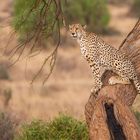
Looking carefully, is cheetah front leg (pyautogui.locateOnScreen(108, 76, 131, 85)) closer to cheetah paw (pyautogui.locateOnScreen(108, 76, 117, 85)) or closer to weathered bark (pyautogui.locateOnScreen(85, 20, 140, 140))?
cheetah paw (pyautogui.locateOnScreen(108, 76, 117, 85))

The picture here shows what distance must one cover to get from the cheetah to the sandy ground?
4381mm

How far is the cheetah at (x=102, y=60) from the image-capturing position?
35.1 ft

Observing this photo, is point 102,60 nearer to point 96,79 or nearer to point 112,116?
point 96,79

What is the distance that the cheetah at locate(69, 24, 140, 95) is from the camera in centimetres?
1069

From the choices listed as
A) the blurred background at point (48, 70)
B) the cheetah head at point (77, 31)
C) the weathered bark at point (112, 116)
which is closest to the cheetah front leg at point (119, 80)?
the weathered bark at point (112, 116)

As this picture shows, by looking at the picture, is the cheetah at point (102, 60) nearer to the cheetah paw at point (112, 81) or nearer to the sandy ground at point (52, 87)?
the cheetah paw at point (112, 81)

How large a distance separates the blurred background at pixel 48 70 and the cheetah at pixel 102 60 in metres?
0.58

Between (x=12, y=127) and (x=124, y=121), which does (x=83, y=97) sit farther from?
(x=124, y=121)

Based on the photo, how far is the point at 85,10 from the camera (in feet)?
109

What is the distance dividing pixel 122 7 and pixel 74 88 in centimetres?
2049

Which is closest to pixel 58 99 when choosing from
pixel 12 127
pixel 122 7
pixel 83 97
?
pixel 83 97

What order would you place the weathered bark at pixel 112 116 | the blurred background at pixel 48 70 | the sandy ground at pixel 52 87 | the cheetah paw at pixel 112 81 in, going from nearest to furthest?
the weathered bark at pixel 112 116, the cheetah paw at pixel 112 81, the blurred background at pixel 48 70, the sandy ground at pixel 52 87

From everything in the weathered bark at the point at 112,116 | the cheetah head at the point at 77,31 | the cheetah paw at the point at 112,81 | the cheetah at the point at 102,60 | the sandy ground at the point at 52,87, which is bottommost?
the weathered bark at the point at 112,116

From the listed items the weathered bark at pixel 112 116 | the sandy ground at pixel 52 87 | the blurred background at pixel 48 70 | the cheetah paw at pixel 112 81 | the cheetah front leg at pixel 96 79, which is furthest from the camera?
the sandy ground at pixel 52 87
